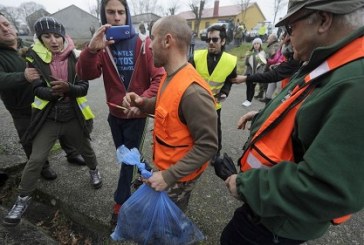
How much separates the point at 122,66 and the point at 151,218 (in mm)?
1419

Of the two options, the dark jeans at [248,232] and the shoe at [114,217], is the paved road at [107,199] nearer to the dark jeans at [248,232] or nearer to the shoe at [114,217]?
the shoe at [114,217]

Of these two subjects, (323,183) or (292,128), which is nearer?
(323,183)

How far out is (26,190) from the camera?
8.28 ft

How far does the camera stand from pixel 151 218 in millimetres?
1660

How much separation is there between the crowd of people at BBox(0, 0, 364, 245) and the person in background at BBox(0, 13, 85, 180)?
1cm

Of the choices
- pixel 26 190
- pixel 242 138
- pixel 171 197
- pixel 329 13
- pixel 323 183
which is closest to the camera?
pixel 323 183

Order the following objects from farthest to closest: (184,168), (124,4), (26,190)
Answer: (26,190), (124,4), (184,168)

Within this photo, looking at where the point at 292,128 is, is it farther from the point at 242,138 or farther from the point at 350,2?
the point at 242,138

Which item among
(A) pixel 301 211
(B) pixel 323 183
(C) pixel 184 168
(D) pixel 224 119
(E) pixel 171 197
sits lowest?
(D) pixel 224 119

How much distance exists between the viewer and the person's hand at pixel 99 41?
6.65 feet

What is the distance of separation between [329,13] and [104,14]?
1.97 m

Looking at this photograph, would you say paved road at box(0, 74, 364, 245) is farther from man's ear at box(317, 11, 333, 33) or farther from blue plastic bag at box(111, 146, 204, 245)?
man's ear at box(317, 11, 333, 33)

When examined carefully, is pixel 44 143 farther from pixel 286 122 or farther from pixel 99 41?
pixel 286 122

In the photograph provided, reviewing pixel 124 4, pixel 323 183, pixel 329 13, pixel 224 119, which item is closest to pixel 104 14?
pixel 124 4
